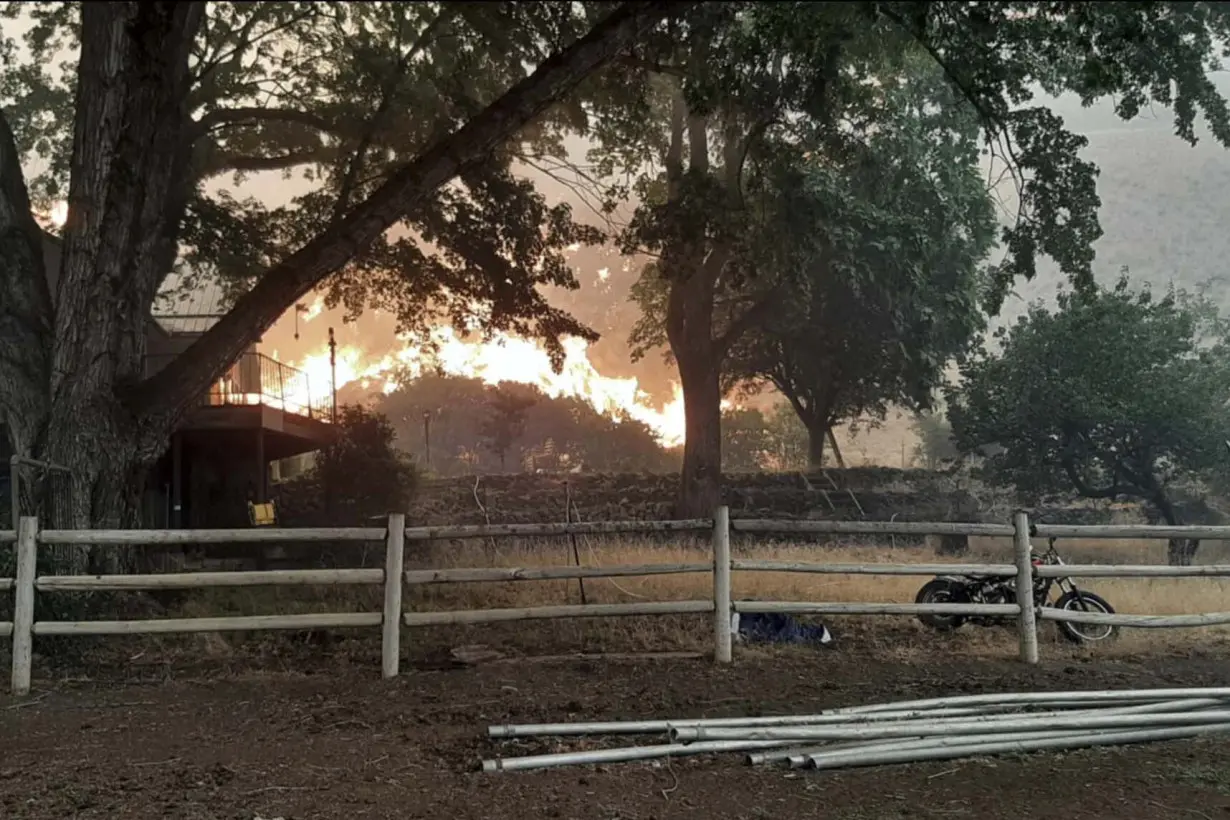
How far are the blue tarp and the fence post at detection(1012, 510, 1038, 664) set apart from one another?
1756mm

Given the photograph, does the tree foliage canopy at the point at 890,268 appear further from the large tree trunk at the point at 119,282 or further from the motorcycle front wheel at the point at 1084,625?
the motorcycle front wheel at the point at 1084,625

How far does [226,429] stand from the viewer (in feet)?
57.1

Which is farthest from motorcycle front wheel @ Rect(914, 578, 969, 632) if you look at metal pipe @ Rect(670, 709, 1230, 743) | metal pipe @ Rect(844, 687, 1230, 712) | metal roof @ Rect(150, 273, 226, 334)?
metal roof @ Rect(150, 273, 226, 334)

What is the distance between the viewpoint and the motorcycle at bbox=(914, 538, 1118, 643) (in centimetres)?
894

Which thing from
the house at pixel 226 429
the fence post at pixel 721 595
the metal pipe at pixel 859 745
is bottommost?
the metal pipe at pixel 859 745

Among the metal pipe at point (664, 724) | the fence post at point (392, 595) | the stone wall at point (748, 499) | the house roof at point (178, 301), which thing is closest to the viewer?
the metal pipe at point (664, 724)

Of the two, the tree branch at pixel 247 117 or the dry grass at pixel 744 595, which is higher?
the tree branch at pixel 247 117

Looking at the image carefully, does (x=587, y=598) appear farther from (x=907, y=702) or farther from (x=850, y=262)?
(x=850, y=262)

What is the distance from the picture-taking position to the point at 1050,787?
4781 mm

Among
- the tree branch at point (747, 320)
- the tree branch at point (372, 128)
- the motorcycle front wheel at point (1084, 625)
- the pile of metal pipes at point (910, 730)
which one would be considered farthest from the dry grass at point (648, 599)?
the tree branch at point (747, 320)

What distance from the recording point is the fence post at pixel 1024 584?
7969 millimetres

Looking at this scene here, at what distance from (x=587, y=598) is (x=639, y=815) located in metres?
6.23

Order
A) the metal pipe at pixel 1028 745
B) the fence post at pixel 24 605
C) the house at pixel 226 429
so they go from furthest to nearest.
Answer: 1. the house at pixel 226 429
2. the fence post at pixel 24 605
3. the metal pipe at pixel 1028 745

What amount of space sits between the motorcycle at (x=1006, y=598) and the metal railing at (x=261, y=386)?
1296cm
